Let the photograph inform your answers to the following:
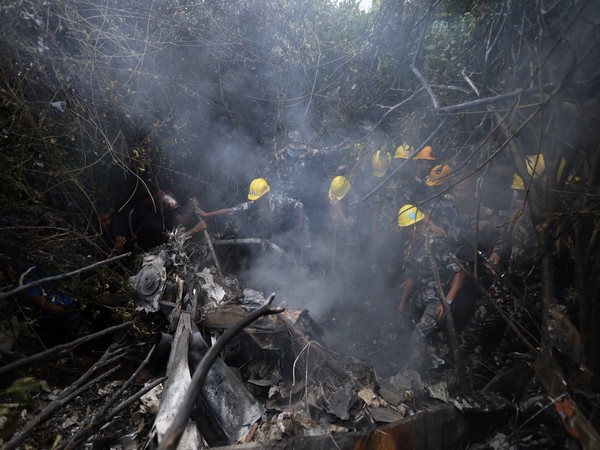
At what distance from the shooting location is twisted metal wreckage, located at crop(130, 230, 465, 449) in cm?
269

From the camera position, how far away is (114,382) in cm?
383

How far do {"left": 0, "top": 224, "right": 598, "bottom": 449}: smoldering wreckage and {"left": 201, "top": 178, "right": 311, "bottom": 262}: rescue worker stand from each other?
84.1 inches

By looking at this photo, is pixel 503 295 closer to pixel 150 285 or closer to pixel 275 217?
pixel 275 217

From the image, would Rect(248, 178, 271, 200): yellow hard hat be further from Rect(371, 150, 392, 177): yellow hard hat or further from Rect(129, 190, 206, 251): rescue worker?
Rect(371, 150, 392, 177): yellow hard hat

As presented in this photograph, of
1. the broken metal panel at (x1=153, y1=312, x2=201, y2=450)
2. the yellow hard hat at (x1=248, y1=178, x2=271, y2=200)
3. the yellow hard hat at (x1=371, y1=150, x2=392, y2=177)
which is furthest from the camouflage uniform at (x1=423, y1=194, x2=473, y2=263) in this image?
the broken metal panel at (x1=153, y1=312, x2=201, y2=450)

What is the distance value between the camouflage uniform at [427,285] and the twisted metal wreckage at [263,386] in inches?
47.6

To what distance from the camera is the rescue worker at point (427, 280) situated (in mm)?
4648

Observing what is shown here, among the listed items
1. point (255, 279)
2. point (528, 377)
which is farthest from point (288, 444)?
point (255, 279)

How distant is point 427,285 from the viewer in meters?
4.95

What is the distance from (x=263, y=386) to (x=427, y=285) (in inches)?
115

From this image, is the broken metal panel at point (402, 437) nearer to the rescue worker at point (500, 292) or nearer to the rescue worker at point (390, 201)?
the rescue worker at point (500, 292)

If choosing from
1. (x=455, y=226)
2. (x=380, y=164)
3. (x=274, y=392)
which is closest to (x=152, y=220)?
(x=274, y=392)

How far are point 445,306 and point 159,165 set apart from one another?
17.0 ft

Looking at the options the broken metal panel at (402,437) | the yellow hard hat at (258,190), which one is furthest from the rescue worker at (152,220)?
the broken metal panel at (402,437)
